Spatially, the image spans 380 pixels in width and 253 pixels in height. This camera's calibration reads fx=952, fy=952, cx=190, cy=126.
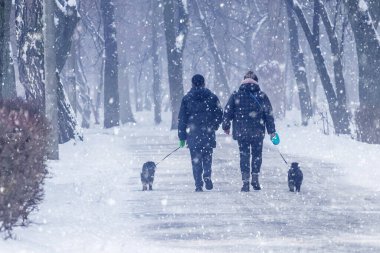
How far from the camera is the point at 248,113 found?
47.8 ft

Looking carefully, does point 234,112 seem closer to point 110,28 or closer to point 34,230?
point 34,230

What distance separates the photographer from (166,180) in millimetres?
17297

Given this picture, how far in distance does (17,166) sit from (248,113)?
20.6 ft

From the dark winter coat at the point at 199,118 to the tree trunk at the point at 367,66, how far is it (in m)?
10.8

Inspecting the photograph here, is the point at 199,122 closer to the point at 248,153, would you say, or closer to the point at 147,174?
the point at 248,153

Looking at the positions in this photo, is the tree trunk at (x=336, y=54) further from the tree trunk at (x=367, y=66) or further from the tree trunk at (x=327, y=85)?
the tree trunk at (x=367, y=66)

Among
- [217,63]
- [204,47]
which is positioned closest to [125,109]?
[204,47]

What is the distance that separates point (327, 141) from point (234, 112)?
13149 millimetres

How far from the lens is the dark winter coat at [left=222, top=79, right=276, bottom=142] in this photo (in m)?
14.5

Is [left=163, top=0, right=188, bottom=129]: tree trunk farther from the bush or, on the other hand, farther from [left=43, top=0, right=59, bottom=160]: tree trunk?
the bush

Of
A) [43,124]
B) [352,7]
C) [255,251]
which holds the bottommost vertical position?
[255,251]

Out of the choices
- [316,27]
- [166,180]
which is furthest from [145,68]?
[166,180]

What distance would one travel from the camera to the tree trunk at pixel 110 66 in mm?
42906

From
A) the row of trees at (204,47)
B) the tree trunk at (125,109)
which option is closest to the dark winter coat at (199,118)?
the row of trees at (204,47)
